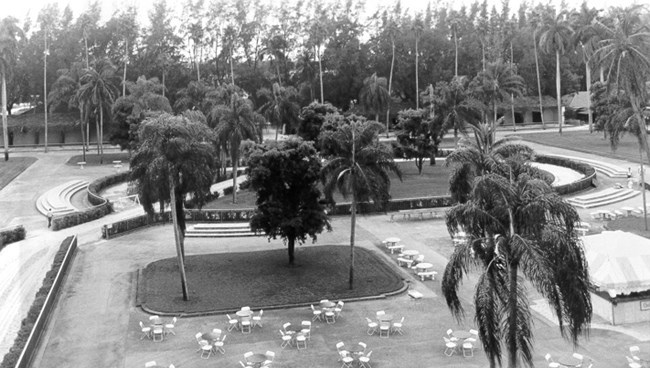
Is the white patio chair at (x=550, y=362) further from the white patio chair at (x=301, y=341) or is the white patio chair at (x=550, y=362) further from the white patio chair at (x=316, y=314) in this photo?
the white patio chair at (x=316, y=314)

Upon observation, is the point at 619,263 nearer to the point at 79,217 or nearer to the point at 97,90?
the point at 79,217

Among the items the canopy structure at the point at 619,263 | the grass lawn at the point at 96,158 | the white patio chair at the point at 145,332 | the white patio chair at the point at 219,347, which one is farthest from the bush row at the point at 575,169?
Result: the grass lawn at the point at 96,158

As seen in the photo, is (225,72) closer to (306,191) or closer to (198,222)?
(198,222)

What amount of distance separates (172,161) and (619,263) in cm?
2044

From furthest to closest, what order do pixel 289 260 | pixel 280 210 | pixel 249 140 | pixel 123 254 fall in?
pixel 249 140, pixel 123 254, pixel 289 260, pixel 280 210

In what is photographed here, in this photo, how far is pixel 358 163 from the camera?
33.2 m

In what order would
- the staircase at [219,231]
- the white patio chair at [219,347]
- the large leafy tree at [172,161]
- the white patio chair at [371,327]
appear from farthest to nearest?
the staircase at [219,231] < the large leafy tree at [172,161] < the white patio chair at [371,327] < the white patio chair at [219,347]

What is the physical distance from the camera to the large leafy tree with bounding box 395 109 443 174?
65125 mm

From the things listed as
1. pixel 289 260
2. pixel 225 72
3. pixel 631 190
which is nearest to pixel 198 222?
pixel 289 260

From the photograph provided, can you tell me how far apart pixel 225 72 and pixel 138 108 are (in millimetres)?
31550

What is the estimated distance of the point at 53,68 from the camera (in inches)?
3922

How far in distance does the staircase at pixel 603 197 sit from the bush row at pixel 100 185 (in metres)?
37.1

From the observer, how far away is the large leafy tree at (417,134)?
65.1m

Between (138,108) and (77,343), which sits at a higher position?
(138,108)
